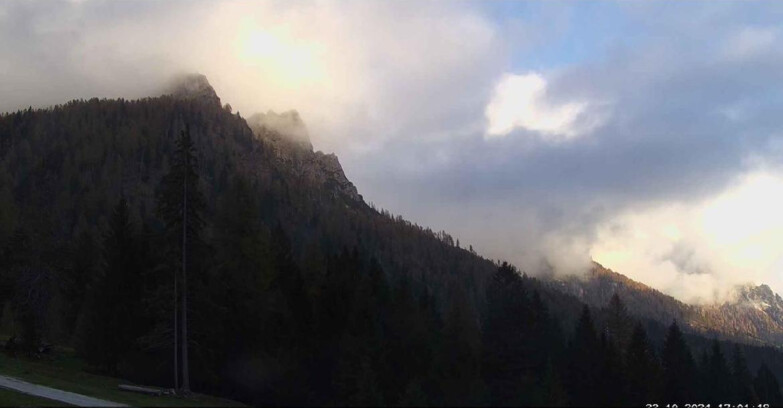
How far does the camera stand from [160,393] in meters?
43.3

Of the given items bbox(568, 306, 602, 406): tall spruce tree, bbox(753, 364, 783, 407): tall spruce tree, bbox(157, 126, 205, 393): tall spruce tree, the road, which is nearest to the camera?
the road

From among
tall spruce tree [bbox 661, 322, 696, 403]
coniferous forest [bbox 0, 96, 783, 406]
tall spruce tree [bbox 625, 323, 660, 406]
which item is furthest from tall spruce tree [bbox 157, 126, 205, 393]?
tall spruce tree [bbox 661, 322, 696, 403]

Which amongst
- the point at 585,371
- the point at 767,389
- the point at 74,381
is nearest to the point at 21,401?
the point at 74,381

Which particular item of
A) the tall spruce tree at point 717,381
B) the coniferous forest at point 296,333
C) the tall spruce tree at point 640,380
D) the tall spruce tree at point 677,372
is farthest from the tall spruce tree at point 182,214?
the tall spruce tree at point 717,381

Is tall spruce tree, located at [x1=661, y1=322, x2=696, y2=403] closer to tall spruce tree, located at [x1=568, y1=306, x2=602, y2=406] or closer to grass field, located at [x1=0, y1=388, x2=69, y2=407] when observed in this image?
tall spruce tree, located at [x1=568, y1=306, x2=602, y2=406]

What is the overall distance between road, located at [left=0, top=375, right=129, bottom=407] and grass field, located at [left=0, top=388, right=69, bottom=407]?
0.63 metres

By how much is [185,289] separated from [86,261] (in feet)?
121

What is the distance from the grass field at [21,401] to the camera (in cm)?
3481

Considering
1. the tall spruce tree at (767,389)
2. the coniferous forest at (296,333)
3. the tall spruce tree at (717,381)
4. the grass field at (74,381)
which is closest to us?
the grass field at (74,381)

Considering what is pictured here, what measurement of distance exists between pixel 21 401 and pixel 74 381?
35.0 feet

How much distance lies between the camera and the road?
3588 centimetres

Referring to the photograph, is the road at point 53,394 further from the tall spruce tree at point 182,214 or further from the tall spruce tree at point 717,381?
the tall spruce tree at point 717,381

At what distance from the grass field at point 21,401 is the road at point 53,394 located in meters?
0.63

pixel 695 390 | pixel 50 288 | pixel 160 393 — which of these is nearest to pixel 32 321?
pixel 50 288
